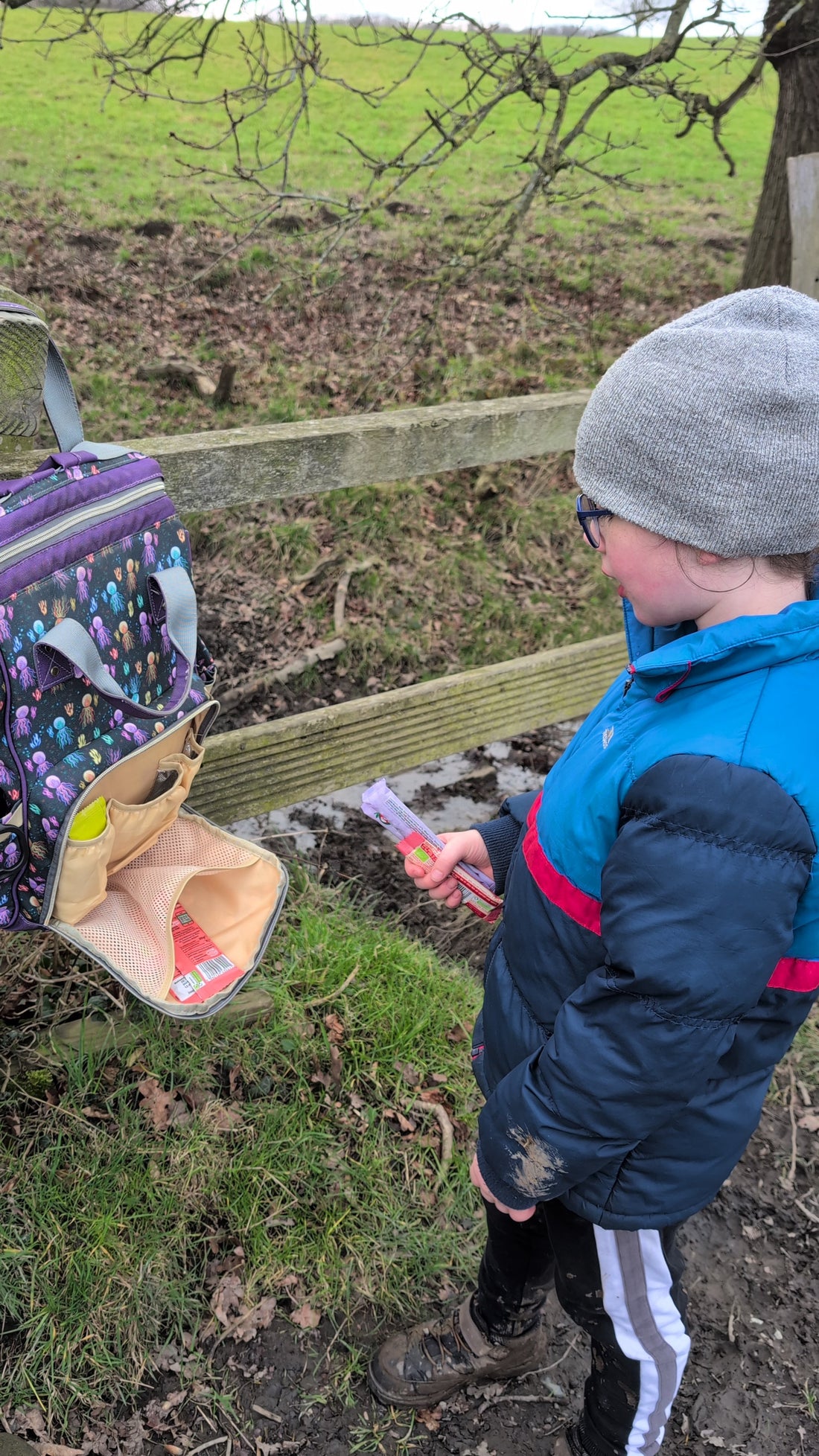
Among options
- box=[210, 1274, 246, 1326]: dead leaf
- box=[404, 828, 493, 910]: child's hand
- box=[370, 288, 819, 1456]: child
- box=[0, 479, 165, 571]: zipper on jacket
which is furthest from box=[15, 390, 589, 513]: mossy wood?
box=[210, 1274, 246, 1326]: dead leaf

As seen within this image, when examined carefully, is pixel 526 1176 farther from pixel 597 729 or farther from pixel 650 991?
pixel 597 729

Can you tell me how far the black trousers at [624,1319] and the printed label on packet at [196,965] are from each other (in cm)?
71

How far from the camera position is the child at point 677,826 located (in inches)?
45.5

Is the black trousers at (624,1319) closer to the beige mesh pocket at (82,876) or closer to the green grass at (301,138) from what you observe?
the beige mesh pocket at (82,876)

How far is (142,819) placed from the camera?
1.77m

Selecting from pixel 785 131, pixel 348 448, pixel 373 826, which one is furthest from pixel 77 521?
pixel 785 131

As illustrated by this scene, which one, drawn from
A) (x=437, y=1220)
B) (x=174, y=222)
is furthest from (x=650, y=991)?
(x=174, y=222)

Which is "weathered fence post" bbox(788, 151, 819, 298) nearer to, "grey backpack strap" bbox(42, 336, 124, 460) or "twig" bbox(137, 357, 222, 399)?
"grey backpack strap" bbox(42, 336, 124, 460)

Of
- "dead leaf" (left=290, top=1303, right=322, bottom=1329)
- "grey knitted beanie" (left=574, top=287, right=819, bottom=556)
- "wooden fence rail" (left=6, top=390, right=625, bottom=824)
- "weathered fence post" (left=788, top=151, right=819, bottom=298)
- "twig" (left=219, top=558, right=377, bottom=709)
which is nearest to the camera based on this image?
"grey knitted beanie" (left=574, top=287, right=819, bottom=556)

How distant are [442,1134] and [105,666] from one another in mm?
1557

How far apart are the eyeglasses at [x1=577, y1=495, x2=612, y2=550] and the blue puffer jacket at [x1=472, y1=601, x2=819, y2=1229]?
20 cm

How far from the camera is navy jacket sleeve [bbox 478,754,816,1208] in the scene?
115cm

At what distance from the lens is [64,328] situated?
679 cm

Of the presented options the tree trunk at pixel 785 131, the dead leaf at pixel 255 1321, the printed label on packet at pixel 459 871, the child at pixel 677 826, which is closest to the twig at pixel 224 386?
the tree trunk at pixel 785 131
